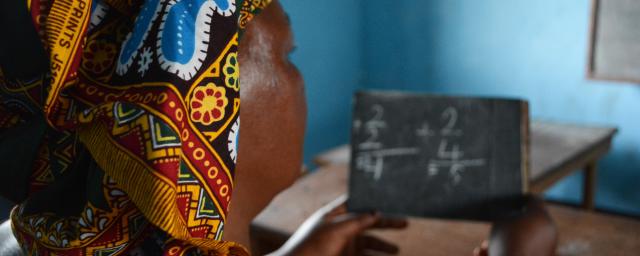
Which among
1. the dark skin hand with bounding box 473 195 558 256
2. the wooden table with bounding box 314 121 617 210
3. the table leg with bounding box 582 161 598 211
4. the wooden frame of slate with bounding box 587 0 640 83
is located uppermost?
the wooden frame of slate with bounding box 587 0 640 83

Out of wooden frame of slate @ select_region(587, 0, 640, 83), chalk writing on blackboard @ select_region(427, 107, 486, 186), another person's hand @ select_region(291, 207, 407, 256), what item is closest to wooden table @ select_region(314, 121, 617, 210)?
wooden frame of slate @ select_region(587, 0, 640, 83)

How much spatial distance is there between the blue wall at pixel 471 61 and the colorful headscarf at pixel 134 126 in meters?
2.59

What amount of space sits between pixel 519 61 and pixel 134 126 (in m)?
3.16

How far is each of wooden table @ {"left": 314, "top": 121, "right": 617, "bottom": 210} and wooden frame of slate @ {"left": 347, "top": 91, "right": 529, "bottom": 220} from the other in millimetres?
577

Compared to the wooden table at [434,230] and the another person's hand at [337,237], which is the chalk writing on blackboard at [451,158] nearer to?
the wooden table at [434,230]

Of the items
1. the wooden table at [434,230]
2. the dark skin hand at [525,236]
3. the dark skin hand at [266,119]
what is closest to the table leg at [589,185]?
the wooden table at [434,230]

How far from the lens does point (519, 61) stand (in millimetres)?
3375

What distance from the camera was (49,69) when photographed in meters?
0.54

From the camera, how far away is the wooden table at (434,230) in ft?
4.15

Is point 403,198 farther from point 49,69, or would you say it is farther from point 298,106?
point 49,69

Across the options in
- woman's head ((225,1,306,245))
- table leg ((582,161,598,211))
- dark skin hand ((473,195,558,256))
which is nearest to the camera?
woman's head ((225,1,306,245))

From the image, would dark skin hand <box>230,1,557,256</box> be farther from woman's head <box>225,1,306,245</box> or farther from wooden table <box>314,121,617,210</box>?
wooden table <box>314,121,617,210</box>

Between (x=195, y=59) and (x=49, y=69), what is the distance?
0.47 feet

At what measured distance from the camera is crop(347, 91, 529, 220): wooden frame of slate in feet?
4.24
